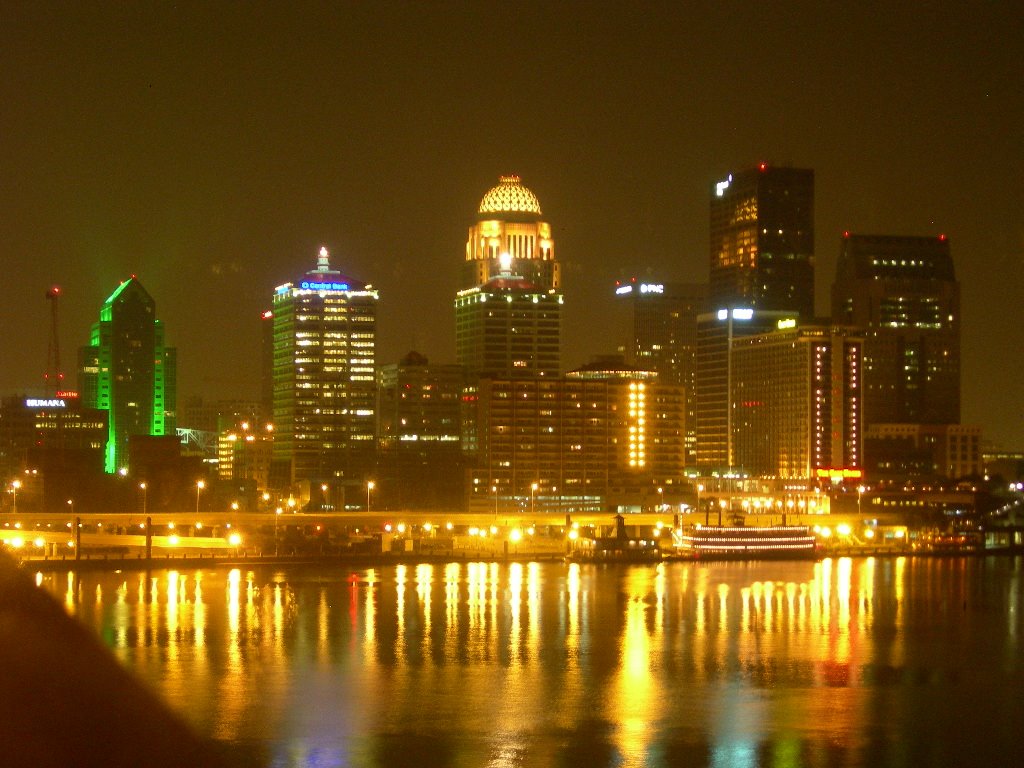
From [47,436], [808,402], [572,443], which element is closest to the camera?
[572,443]

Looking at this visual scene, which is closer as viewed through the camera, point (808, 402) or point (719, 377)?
point (808, 402)

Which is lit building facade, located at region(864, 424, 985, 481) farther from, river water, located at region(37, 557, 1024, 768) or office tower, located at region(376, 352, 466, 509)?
river water, located at region(37, 557, 1024, 768)

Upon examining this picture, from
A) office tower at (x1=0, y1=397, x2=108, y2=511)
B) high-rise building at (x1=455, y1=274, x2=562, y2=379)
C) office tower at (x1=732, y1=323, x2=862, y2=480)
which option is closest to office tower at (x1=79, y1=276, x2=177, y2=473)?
office tower at (x1=0, y1=397, x2=108, y2=511)

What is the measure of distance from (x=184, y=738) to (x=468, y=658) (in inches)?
435

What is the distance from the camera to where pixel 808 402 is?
4899 inches

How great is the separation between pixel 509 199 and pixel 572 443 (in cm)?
4127

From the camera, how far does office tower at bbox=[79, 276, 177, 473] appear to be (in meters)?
143

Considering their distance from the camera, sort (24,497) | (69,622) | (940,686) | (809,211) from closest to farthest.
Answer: (69,622)
(940,686)
(24,497)
(809,211)

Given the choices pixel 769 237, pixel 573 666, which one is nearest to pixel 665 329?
pixel 769 237

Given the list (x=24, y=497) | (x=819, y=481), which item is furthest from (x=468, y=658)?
(x=819, y=481)

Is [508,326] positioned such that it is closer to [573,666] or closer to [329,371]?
[329,371]

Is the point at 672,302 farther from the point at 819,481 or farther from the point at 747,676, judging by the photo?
the point at 747,676

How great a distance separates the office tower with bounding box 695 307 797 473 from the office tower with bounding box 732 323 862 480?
17.6 ft

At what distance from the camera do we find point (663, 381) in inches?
5886
